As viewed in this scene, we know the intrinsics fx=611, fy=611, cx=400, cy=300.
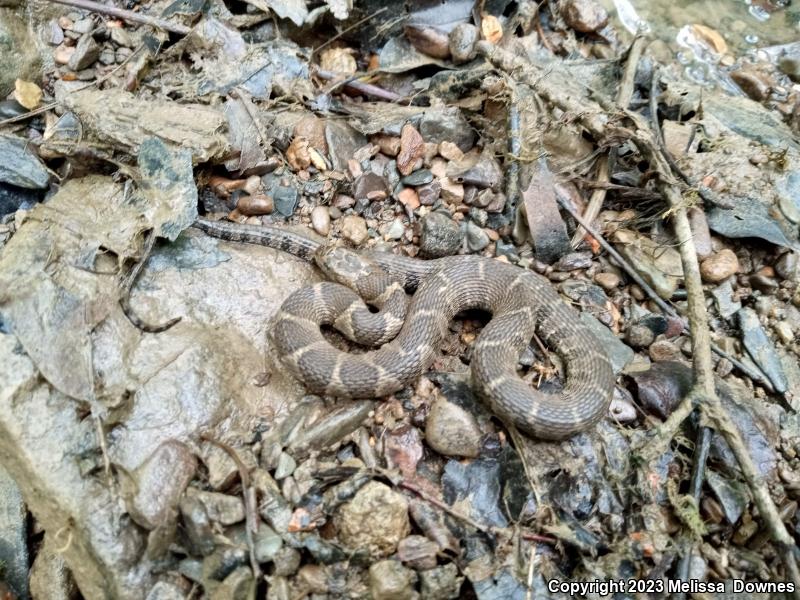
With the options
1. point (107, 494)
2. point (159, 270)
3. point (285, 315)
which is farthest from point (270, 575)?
point (159, 270)

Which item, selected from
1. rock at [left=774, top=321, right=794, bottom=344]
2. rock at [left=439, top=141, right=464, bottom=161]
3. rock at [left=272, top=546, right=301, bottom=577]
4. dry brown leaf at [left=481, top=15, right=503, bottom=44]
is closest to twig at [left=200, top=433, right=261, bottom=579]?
rock at [left=272, top=546, right=301, bottom=577]

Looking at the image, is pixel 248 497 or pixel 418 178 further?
pixel 418 178

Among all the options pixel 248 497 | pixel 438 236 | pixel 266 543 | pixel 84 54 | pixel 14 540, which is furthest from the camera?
pixel 84 54

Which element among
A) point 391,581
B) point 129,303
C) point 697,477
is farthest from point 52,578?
point 697,477

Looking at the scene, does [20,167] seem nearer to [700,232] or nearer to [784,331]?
[700,232]

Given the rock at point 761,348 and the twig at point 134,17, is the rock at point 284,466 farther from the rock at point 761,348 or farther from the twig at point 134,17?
the twig at point 134,17

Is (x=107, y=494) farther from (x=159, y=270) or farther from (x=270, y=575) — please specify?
(x=159, y=270)

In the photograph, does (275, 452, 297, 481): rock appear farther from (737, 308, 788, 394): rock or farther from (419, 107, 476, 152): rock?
(737, 308, 788, 394): rock
